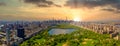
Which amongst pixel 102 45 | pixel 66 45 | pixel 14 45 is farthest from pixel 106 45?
pixel 14 45

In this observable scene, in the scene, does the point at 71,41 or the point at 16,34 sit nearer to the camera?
the point at 71,41

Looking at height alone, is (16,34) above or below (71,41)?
below

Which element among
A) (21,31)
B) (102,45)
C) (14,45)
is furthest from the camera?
(21,31)

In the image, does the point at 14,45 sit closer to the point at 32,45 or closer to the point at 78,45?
the point at 32,45

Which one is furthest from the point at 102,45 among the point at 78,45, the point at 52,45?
the point at 52,45

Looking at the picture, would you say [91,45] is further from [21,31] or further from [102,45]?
[21,31]

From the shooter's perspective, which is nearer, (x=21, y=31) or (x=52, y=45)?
(x=52, y=45)

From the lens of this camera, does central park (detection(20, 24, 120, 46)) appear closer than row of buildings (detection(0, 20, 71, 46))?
Yes

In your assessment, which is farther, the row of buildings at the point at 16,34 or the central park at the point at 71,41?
the row of buildings at the point at 16,34

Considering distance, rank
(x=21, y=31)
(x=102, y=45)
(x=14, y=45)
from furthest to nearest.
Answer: (x=21, y=31)
(x=14, y=45)
(x=102, y=45)
